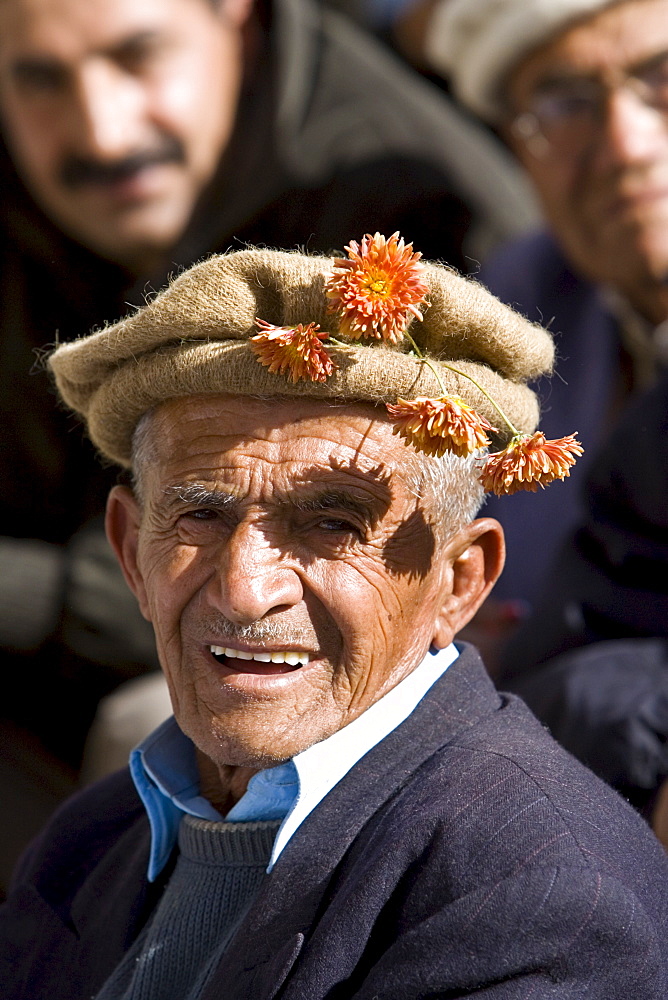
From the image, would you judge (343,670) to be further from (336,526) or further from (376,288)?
(376,288)

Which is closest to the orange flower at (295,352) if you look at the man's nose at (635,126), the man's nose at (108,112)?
the man's nose at (635,126)

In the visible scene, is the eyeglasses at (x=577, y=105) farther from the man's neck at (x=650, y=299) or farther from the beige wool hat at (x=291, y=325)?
the beige wool hat at (x=291, y=325)

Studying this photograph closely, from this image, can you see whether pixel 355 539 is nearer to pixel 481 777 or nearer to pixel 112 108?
pixel 481 777

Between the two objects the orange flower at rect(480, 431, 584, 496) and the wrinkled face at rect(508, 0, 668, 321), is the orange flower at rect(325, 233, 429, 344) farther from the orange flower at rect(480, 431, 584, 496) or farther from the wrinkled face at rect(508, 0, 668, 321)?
the wrinkled face at rect(508, 0, 668, 321)

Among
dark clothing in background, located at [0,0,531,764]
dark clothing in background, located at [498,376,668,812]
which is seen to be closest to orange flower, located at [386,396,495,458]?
dark clothing in background, located at [498,376,668,812]

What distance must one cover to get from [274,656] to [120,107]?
10.6 ft

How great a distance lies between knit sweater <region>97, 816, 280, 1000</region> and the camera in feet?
6.12

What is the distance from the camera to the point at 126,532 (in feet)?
7.17

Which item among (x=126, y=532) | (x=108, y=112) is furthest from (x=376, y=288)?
(x=108, y=112)

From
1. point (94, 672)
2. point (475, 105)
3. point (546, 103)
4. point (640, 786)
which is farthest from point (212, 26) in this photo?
point (640, 786)

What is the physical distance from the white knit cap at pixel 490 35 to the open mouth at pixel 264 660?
297cm

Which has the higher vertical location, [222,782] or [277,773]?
[277,773]

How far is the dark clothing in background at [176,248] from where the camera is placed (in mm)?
4375

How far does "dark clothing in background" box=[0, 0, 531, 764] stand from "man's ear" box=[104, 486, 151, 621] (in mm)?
2076
